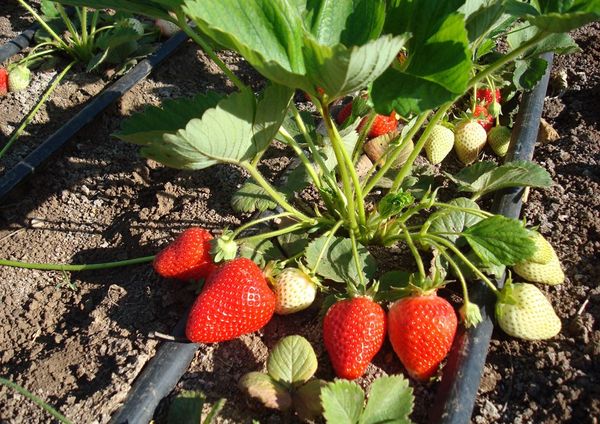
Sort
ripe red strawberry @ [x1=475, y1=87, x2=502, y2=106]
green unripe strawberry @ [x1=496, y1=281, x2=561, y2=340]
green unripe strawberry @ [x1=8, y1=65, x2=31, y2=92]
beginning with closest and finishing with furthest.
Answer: green unripe strawberry @ [x1=496, y1=281, x2=561, y2=340] < ripe red strawberry @ [x1=475, y1=87, x2=502, y2=106] < green unripe strawberry @ [x1=8, y1=65, x2=31, y2=92]

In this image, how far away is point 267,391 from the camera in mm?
1057

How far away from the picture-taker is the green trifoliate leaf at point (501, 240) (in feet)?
3.59

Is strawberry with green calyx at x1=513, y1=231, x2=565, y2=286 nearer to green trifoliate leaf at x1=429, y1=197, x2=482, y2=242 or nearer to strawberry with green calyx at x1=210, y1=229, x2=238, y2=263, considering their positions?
green trifoliate leaf at x1=429, y1=197, x2=482, y2=242

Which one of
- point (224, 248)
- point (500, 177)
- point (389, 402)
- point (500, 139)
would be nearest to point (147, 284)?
point (224, 248)

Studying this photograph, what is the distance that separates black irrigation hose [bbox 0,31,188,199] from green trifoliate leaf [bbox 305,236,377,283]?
1.00m

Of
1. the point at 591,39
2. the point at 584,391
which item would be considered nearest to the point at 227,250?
the point at 584,391

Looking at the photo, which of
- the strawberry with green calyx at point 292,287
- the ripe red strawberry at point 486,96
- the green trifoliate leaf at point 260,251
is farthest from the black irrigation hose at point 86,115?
the ripe red strawberry at point 486,96

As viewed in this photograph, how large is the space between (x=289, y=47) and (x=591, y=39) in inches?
65.5

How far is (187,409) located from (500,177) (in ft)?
2.85

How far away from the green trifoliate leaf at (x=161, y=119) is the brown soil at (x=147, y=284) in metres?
0.40

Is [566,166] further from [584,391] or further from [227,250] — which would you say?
[227,250]

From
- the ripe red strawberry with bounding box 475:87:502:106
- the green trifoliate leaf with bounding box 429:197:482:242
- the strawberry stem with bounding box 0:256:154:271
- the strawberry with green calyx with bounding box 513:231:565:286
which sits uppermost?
the ripe red strawberry with bounding box 475:87:502:106

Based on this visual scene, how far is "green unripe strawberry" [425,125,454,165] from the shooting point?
165 centimetres

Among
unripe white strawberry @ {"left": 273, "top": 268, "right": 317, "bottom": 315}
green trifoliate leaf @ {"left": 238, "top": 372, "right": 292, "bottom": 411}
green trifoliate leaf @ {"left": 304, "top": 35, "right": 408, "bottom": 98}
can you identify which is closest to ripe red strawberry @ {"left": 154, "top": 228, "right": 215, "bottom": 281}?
unripe white strawberry @ {"left": 273, "top": 268, "right": 317, "bottom": 315}
